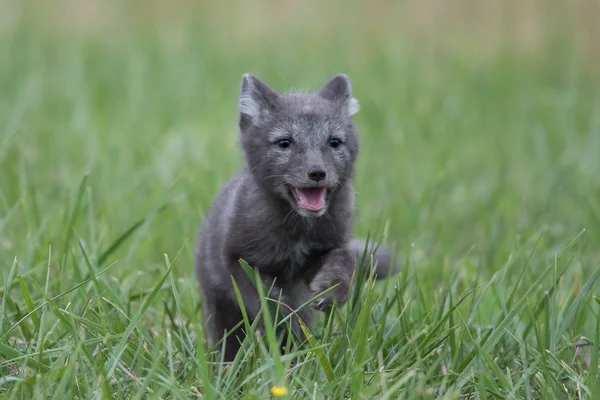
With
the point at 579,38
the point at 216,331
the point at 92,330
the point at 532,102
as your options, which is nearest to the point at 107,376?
the point at 92,330

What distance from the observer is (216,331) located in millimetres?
5297

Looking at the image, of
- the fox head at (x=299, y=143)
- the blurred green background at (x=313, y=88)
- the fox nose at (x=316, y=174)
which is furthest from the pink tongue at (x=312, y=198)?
the blurred green background at (x=313, y=88)

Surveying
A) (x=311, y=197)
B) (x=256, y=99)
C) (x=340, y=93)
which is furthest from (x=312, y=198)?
(x=340, y=93)

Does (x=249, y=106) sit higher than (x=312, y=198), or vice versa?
(x=249, y=106)

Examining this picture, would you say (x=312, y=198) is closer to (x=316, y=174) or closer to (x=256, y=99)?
(x=316, y=174)

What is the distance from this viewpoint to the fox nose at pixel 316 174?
4676 mm

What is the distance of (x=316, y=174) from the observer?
468cm

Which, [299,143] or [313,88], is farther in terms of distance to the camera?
[313,88]

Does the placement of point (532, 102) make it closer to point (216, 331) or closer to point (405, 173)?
point (405, 173)

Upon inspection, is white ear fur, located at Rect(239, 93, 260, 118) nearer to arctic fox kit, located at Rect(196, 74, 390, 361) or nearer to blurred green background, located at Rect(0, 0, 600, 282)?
arctic fox kit, located at Rect(196, 74, 390, 361)

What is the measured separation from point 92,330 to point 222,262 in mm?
1011

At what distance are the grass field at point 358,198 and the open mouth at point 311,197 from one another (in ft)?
1.70

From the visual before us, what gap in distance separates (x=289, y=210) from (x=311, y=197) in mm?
204

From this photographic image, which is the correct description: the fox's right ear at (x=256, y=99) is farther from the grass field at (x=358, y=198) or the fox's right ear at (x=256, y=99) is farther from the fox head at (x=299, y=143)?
the grass field at (x=358, y=198)
